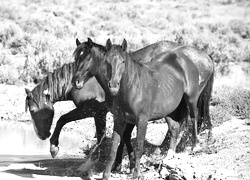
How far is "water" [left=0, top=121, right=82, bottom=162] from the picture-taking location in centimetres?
1012

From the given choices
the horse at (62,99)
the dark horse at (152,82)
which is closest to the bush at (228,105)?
the dark horse at (152,82)

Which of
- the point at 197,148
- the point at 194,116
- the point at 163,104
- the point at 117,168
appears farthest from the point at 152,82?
the point at 197,148

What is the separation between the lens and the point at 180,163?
24.8 ft

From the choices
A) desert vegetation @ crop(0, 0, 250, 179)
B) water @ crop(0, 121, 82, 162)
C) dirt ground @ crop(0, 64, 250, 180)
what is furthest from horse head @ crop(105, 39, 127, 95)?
desert vegetation @ crop(0, 0, 250, 179)

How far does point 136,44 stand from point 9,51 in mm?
5071

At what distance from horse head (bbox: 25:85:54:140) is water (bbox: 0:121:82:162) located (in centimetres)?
75

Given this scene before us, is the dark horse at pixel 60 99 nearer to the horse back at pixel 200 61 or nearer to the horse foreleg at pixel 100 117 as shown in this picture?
the horse foreleg at pixel 100 117

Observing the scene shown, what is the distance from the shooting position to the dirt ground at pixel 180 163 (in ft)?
24.0

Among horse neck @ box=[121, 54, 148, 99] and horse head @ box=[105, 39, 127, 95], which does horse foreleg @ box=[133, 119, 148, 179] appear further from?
horse head @ box=[105, 39, 127, 95]

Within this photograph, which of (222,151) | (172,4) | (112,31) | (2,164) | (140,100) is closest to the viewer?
(140,100)

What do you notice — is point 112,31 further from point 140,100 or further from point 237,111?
point 140,100

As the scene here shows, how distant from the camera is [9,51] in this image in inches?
730

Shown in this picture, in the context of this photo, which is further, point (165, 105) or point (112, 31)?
point (112, 31)

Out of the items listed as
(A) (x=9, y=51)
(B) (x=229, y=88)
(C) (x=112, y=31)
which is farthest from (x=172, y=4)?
(B) (x=229, y=88)
